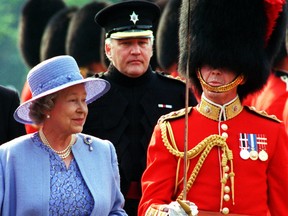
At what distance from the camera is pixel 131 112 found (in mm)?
9820

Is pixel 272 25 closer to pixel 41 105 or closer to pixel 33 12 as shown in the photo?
pixel 41 105

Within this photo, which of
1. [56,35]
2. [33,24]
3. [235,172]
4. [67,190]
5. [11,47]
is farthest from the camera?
[11,47]

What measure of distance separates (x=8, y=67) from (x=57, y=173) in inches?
953

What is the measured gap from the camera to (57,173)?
24.9 feet

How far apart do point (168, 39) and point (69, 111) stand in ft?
21.6

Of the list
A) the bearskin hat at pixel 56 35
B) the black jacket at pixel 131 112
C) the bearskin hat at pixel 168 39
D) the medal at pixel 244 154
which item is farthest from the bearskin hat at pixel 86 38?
the medal at pixel 244 154

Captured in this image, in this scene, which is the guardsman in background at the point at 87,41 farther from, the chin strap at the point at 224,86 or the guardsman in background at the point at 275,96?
the chin strap at the point at 224,86

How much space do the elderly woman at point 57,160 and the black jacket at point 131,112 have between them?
5.87 ft

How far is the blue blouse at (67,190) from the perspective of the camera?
751 centimetres

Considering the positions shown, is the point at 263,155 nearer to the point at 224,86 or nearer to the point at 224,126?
the point at 224,126

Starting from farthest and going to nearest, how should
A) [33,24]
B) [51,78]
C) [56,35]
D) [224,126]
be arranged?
[33,24] < [56,35] < [224,126] < [51,78]

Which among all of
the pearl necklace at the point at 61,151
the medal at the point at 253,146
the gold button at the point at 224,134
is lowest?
the medal at the point at 253,146

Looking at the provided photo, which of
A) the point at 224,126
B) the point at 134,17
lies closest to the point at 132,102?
the point at 134,17

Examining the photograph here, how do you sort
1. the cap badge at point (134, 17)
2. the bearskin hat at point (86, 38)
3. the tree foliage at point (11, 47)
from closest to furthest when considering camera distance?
the cap badge at point (134, 17), the bearskin hat at point (86, 38), the tree foliage at point (11, 47)
